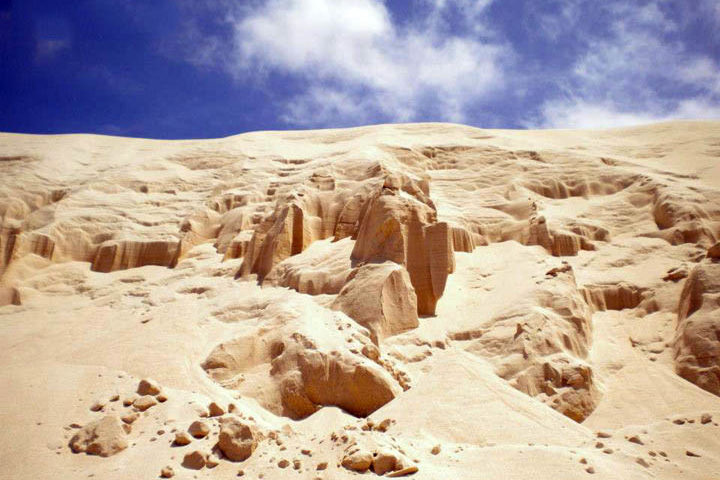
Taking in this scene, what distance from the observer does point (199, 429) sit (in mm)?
7309

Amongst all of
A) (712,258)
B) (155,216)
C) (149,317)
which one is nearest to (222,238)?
(155,216)

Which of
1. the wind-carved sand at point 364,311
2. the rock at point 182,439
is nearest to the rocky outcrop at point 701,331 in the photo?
the wind-carved sand at point 364,311

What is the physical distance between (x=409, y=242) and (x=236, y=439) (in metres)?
10.1

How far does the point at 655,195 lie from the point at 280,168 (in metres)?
20.2

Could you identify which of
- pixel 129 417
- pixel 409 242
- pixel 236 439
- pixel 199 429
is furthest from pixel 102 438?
pixel 409 242

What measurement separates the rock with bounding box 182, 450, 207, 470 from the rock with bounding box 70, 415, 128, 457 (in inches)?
43.6

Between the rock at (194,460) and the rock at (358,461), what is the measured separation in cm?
194

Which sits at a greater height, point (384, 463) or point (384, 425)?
point (384, 463)

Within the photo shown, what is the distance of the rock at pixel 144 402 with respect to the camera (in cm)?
810

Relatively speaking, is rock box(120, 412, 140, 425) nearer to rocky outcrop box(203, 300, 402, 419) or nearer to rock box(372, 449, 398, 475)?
rocky outcrop box(203, 300, 402, 419)

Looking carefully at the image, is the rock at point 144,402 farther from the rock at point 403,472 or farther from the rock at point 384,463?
the rock at point 403,472

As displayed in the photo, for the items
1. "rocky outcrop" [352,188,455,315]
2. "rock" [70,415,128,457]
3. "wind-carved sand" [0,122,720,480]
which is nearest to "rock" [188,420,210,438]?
"wind-carved sand" [0,122,720,480]

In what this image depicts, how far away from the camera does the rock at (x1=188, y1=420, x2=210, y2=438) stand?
729 centimetres

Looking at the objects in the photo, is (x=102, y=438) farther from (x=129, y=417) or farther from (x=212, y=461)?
(x=212, y=461)
